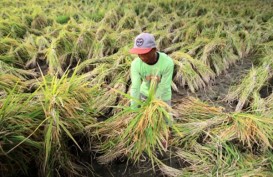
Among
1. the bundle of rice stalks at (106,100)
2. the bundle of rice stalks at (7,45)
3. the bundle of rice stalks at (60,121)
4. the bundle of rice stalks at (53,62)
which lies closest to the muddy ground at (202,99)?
the bundle of rice stalks at (60,121)

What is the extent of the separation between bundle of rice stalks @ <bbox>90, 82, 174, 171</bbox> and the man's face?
0.96 feet

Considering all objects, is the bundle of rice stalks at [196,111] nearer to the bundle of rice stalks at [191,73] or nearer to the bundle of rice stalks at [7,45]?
the bundle of rice stalks at [191,73]

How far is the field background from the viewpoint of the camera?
102 inches

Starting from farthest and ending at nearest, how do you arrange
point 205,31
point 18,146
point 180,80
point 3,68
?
point 205,31
point 180,80
point 3,68
point 18,146

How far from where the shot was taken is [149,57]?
278cm

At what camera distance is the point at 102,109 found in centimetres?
369

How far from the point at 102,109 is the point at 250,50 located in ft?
10.8

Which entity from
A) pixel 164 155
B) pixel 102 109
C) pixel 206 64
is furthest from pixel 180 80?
pixel 164 155

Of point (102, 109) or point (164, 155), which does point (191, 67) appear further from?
point (164, 155)

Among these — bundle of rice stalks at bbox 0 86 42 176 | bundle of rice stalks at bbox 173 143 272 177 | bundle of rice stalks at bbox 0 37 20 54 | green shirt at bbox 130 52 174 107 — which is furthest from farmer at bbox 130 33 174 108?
bundle of rice stalks at bbox 0 37 20 54

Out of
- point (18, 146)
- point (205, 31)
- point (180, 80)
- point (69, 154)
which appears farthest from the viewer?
point (205, 31)

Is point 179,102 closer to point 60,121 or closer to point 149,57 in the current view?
point 149,57

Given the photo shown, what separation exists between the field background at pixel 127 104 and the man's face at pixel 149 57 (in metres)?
0.35

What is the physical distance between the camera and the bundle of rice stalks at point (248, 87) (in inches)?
151
